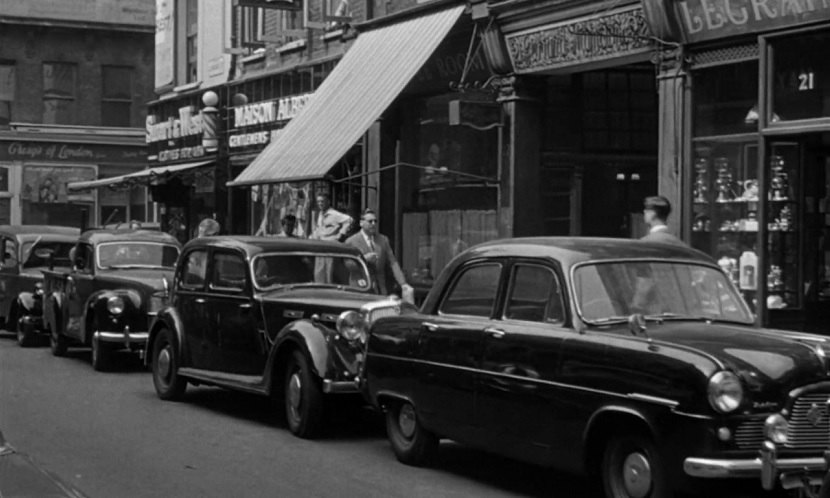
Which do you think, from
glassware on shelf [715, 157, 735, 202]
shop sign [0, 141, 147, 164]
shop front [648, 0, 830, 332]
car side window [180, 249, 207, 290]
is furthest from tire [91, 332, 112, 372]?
shop sign [0, 141, 147, 164]

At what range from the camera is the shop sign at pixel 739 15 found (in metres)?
13.4

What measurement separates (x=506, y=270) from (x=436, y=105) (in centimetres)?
1228

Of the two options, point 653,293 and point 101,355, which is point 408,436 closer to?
point 653,293

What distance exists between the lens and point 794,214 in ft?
46.8

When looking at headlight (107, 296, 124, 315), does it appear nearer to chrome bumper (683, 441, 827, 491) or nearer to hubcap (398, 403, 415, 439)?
hubcap (398, 403, 415, 439)

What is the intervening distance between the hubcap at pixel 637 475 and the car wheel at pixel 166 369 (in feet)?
21.9

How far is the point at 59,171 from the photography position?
43812 mm

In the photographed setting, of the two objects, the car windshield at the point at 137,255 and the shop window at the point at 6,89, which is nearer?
the car windshield at the point at 137,255

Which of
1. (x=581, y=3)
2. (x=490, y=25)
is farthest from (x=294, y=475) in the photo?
(x=490, y=25)

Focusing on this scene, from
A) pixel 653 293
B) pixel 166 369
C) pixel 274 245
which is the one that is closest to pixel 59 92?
pixel 166 369

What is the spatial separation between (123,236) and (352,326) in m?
7.74

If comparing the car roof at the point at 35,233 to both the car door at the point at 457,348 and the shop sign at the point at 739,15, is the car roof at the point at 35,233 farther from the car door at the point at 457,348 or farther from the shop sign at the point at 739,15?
the car door at the point at 457,348

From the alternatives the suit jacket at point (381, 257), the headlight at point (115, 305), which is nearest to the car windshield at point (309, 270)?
the suit jacket at point (381, 257)

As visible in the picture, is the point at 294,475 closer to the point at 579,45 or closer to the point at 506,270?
the point at 506,270
